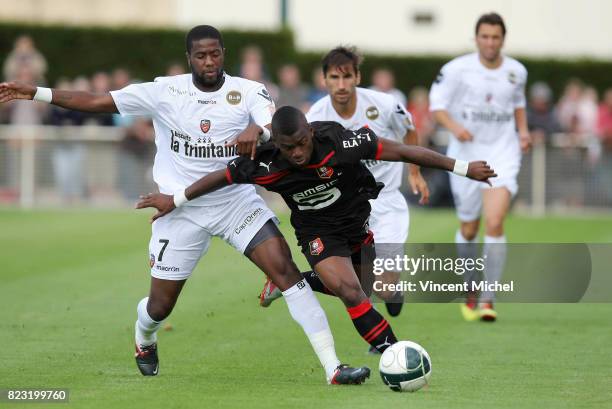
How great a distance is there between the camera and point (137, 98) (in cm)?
929

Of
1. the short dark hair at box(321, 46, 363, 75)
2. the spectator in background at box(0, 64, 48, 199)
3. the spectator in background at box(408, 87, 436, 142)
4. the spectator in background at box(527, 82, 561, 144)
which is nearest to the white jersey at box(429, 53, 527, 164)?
the short dark hair at box(321, 46, 363, 75)

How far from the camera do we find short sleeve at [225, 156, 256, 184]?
8.77 m

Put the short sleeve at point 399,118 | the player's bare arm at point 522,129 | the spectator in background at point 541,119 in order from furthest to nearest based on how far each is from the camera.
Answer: the spectator in background at point 541,119 < the player's bare arm at point 522,129 < the short sleeve at point 399,118

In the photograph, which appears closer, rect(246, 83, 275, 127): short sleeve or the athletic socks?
the athletic socks

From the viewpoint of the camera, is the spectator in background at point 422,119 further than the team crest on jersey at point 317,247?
Yes

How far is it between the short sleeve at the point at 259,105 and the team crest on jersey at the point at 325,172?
545mm

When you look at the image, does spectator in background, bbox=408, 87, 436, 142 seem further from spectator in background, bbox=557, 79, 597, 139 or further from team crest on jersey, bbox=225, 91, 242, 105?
team crest on jersey, bbox=225, 91, 242, 105

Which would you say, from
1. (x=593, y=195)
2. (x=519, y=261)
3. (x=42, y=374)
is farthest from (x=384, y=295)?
(x=593, y=195)

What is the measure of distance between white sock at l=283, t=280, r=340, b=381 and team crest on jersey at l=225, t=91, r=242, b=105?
1347mm

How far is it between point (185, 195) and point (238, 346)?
208 centimetres

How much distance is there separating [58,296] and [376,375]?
5290 mm

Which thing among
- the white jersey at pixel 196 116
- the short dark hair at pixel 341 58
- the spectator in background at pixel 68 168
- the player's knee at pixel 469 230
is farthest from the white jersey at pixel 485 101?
the spectator in background at pixel 68 168

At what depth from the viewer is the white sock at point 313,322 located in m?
8.77

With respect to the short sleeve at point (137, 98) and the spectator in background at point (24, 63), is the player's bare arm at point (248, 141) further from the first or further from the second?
the spectator in background at point (24, 63)
